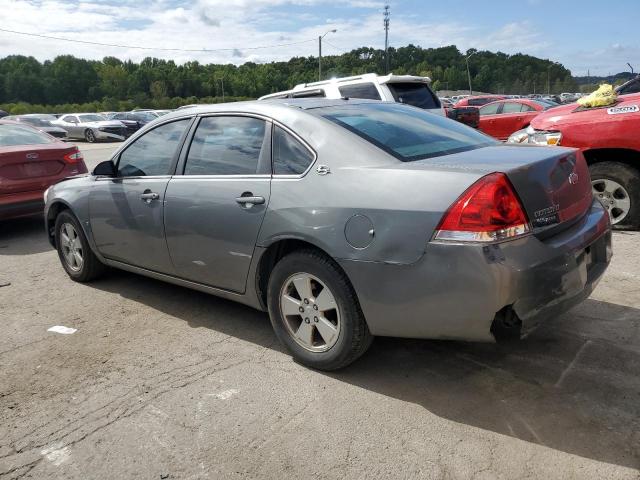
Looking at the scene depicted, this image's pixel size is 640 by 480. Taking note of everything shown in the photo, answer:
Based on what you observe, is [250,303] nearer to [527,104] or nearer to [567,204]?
[567,204]

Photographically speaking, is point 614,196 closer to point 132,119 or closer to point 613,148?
point 613,148

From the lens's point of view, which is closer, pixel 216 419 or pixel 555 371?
pixel 216 419

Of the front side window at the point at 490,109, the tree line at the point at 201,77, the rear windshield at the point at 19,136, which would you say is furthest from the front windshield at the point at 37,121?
the tree line at the point at 201,77

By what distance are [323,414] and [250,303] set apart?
1.00 meters

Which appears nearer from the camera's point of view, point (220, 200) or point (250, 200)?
point (250, 200)

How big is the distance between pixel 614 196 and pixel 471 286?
416 centimetres

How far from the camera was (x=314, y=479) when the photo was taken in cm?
232

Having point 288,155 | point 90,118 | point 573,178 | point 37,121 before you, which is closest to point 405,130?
point 288,155

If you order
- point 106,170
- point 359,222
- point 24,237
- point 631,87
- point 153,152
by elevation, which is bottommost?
point 24,237

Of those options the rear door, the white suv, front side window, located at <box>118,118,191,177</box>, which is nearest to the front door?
front side window, located at <box>118,118,191,177</box>

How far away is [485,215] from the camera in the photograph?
251cm

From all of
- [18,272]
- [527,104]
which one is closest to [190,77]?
[527,104]

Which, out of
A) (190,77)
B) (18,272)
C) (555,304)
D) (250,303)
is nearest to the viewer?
(555,304)

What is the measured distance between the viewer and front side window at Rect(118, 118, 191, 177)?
4039mm
